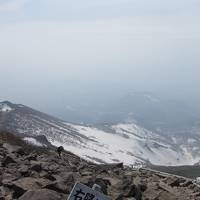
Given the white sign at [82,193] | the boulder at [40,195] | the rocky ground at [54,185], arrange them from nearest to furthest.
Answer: the white sign at [82,193]
the boulder at [40,195]
the rocky ground at [54,185]

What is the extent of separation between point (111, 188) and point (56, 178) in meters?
2.08

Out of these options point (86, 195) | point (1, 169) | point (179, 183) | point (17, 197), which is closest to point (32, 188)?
point (17, 197)

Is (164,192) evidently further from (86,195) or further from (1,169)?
(86,195)

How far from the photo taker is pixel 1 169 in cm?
2231

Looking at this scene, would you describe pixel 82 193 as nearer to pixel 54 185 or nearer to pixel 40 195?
pixel 40 195

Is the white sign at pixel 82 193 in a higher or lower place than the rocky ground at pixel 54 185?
A: higher

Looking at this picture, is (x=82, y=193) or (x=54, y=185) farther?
(x=54, y=185)

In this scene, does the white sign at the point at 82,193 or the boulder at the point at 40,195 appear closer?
the white sign at the point at 82,193

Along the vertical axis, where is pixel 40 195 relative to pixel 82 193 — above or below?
below

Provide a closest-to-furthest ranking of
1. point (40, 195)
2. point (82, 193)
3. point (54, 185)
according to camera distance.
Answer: point (82, 193) < point (40, 195) < point (54, 185)

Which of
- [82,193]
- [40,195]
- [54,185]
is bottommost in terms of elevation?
[54,185]

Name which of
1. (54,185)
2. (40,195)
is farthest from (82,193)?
(54,185)

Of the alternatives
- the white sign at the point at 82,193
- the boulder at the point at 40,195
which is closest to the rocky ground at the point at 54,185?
the boulder at the point at 40,195

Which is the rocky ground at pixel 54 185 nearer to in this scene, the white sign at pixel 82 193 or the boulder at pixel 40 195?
the boulder at pixel 40 195
